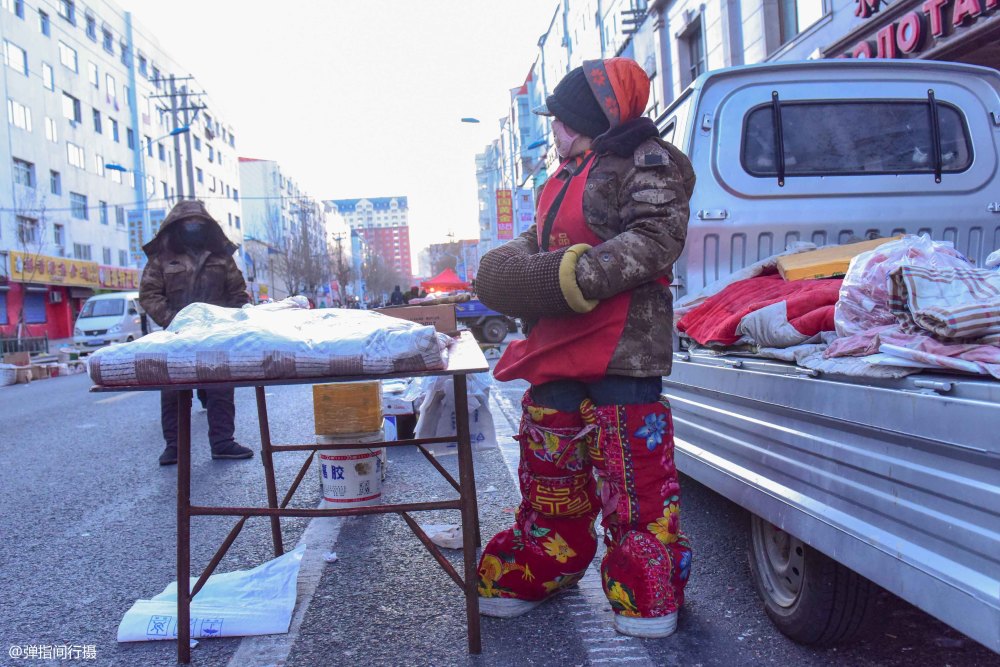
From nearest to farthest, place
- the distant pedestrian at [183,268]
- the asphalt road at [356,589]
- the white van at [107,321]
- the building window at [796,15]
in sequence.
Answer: the asphalt road at [356,589] < the distant pedestrian at [183,268] < the building window at [796,15] < the white van at [107,321]

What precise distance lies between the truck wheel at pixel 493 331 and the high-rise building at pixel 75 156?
61.1ft

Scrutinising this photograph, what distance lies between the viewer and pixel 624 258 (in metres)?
2.09

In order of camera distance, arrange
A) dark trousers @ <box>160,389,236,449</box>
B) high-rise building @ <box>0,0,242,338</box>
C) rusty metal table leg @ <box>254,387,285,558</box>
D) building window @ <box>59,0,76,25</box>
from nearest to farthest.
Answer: rusty metal table leg @ <box>254,387,285,558</box>
dark trousers @ <box>160,389,236,449</box>
high-rise building @ <box>0,0,242,338</box>
building window @ <box>59,0,76,25</box>

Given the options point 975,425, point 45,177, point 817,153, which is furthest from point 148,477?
point 45,177

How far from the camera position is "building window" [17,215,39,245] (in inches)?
1236

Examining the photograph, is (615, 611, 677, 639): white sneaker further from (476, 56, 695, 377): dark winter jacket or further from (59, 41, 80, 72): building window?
(59, 41, 80, 72): building window

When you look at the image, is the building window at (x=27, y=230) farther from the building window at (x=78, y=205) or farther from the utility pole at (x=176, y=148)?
the utility pole at (x=176, y=148)

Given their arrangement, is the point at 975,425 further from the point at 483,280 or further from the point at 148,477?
the point at 148,477

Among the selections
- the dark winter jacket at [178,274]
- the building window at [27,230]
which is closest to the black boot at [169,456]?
the dark winter jacket at [178,274]

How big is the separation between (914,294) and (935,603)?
77 cm

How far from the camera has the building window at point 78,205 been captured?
37275 millimetres

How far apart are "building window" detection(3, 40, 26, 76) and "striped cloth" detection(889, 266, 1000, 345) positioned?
3915cm

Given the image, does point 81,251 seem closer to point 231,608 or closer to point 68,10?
point 68,10

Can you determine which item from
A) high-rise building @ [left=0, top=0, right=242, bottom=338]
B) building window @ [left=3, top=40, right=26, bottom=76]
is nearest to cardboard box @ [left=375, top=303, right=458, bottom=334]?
high-rise building @ [left=0, top=0, right=242, bottom=338]
